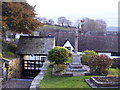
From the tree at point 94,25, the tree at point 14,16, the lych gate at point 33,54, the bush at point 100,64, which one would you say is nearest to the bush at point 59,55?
the bush at point 100,64

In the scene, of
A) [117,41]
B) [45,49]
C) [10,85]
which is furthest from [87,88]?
[117,41]

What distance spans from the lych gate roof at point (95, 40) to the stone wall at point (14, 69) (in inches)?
334

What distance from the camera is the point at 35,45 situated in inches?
562

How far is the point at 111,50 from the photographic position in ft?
60.2

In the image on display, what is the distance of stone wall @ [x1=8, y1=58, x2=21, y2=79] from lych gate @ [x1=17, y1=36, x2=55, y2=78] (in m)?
0.87

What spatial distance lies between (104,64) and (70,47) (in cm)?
1148

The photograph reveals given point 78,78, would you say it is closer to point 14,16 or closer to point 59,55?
point 59,55

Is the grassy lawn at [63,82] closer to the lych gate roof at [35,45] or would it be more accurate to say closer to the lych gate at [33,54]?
the lych gate at [33,54]

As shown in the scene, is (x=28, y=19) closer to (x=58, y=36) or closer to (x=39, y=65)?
(x=39, y=65)

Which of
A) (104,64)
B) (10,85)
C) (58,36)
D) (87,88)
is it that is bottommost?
(10,85)

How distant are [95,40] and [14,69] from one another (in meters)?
11.8

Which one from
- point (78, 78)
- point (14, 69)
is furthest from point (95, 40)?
point (78, 78)

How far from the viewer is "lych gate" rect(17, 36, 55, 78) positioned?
1362 centimetres

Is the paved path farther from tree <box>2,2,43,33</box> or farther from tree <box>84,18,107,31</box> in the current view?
tree <box>84,18,107,31</box>
